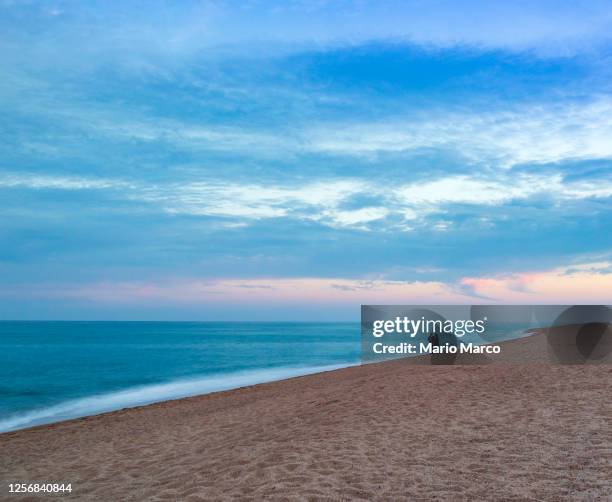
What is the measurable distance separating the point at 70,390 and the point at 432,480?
30.5m

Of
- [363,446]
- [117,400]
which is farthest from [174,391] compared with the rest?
[363,446]

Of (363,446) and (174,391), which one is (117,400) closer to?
(174,391)

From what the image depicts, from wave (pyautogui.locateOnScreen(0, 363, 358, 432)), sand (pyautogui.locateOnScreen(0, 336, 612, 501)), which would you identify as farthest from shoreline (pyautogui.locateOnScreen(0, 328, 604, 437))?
sand (pyautogui.locateOnScreen(0, 336, 612, 501))

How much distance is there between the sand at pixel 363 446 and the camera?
23.8 feet

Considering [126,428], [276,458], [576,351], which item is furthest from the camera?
[576,351]

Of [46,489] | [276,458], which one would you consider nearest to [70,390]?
[46,489]

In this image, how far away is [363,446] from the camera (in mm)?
9289

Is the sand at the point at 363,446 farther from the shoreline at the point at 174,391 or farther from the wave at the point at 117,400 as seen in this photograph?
the wave at the point at 117,400

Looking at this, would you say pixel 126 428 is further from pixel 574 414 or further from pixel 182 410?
pixel 574 414

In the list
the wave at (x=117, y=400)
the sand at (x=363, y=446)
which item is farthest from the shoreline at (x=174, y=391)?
the sand at (x=363, y=446)

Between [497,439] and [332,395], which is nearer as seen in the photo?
[497,439]

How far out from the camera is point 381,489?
7.07 metres

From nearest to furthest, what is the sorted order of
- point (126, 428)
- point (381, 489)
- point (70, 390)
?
point (381, 489) < point (126, 428) < point (70, 390)

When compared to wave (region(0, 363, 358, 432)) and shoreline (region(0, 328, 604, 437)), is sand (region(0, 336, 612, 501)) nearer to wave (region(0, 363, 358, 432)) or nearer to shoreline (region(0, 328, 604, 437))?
shoreline (region(0, 328, 604, 437))
